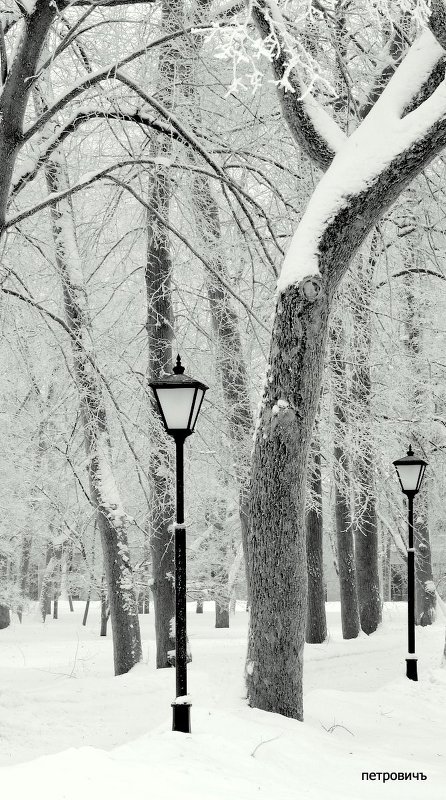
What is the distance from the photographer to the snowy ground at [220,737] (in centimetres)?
459

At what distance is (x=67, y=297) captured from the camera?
11.6 m

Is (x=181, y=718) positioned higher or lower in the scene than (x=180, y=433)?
lower

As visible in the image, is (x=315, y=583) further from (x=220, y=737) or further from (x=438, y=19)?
(x=438, y=19)

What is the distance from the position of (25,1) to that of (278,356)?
314cm

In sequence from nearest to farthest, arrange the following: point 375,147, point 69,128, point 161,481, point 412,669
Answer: point 375,147, point 69,128, point 412,669, point 161,481

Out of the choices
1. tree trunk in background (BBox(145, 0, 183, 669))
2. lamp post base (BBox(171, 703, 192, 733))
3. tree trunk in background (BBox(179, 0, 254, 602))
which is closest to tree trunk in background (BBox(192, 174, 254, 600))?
tree trunk in background (BBox(179, 0, 254, 602))

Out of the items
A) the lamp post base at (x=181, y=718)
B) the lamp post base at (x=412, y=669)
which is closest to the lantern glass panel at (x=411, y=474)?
the lamp post base at (x=412, y=669)

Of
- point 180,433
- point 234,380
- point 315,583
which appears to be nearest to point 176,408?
point 180,433

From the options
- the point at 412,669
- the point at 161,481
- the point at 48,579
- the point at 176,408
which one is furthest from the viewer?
the point at 48,579

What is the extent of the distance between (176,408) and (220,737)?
2.30m

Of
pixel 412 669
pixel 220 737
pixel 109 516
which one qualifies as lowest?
pixel 412 669

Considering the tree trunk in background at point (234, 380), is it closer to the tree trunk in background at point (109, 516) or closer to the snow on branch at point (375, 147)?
the tree trunk in background at point (109, 516)

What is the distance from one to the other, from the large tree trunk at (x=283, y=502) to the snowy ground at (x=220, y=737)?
13.4 inches

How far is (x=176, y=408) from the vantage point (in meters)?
6.43
